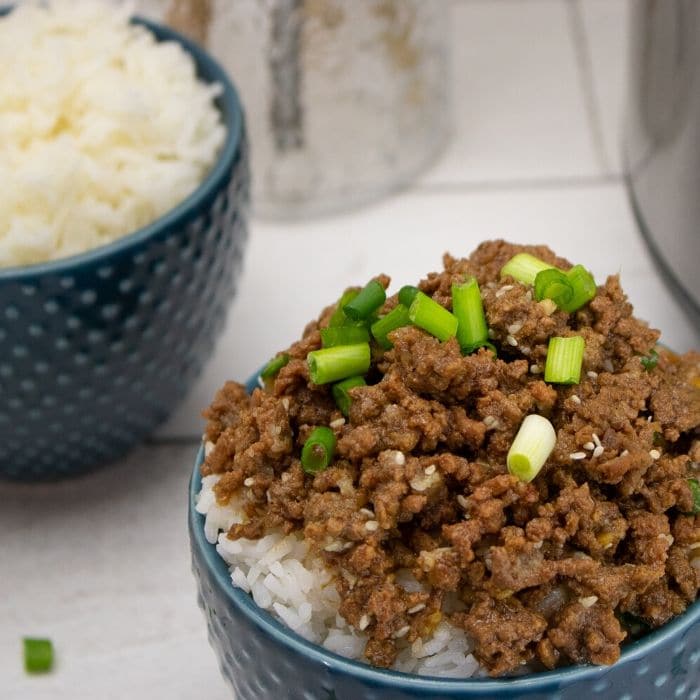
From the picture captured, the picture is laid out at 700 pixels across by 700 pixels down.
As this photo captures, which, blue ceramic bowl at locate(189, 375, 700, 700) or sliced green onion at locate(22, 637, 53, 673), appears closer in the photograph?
blue ceramic bowl at locate(189, 375, 700, 700)

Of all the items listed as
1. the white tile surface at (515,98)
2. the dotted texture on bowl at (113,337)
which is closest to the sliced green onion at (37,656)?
the dotted texture on bowl at (113,337)

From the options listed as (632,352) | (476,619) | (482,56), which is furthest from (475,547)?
(482,56)

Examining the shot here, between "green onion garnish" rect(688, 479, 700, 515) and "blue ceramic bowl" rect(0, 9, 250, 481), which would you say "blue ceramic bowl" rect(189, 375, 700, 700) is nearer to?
"green onion garnish" rect(688, 479, 700, 515)

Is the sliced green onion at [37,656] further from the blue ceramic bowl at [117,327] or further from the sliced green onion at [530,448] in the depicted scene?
the sliced green onion at [530,448]

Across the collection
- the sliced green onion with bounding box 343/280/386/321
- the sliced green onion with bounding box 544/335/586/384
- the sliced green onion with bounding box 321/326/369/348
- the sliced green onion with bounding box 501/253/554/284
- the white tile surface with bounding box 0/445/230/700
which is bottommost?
the white tile surface with bounding box 0/445/230/700

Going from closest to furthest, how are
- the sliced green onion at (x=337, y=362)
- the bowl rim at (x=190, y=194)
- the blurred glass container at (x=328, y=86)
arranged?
the sliced green onion at (x=337, y=362), the bowl rim at (x=190, y=194), the blurred glass container at (x=328, y=86)

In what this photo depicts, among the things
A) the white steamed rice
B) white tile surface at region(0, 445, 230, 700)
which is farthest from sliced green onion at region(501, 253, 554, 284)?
white tile surface at region(0, 445, 230, 700)
